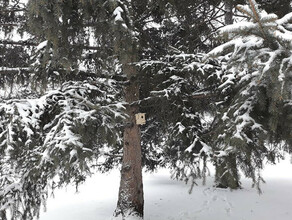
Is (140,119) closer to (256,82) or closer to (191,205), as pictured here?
(256,82)

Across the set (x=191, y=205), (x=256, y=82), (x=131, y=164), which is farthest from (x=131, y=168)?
(x=256, y=82)

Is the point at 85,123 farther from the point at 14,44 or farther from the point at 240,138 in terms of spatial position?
the point at 14,44

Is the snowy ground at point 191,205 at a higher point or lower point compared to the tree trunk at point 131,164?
lower

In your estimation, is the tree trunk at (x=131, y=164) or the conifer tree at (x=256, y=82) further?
the tree trunk at (x=131, y=164)

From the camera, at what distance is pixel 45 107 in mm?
4723

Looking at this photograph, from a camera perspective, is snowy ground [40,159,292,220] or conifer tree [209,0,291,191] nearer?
conifer tree [209,0,291,191]

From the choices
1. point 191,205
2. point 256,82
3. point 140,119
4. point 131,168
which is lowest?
point 191,205

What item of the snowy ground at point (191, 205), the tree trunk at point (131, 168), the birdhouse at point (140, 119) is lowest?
the snowy ground at point (191, 205)

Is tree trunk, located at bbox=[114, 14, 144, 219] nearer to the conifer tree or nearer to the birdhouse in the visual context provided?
the birdhouse

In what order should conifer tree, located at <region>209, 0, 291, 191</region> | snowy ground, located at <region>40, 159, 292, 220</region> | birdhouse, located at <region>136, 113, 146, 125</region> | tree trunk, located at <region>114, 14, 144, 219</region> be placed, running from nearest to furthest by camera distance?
conifer tree, located at <region>209, 0, 291, 191</region> < birdhouse, located at <region>136, 113, 146, 125</region> < tree trunk, located at <region>114, 14, 144, 219</region> < snowy ground, located at <region>40, 159, 292, 220</region>

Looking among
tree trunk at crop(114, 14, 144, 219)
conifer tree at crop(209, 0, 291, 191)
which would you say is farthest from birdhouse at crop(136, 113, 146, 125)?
conifer tree at crop(209, 0, 291, 191)

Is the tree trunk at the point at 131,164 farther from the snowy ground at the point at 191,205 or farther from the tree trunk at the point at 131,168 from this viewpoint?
the snowy ground at the point at 191,205

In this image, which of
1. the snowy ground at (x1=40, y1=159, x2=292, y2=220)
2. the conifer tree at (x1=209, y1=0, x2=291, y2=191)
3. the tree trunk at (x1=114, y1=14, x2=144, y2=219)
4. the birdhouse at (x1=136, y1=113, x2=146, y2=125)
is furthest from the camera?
the snowy ground at (x1=40, y1=159, x2=292, y2=220)

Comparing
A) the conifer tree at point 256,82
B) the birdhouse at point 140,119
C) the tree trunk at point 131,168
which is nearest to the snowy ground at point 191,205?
the tree trunk at point 131,168
